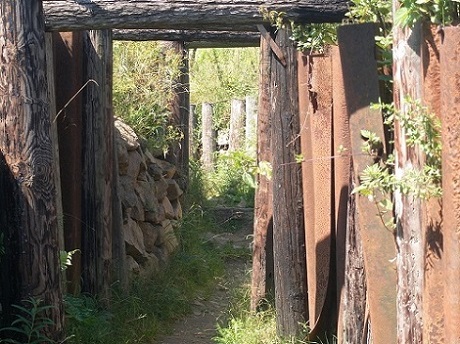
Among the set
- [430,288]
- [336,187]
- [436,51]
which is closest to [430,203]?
[430,288]

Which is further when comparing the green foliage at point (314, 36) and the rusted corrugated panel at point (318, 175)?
the green foliage at point (314, 36)

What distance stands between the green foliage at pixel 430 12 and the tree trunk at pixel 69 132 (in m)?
4.29

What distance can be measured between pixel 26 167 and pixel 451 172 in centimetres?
306

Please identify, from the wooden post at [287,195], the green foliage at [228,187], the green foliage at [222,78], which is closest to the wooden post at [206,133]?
the green foliage at [222,78]

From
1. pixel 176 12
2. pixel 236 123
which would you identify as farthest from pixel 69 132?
pixel 236 123

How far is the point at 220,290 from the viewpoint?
936 cm

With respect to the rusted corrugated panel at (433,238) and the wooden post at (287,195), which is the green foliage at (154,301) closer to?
the wooden post at (287,195)

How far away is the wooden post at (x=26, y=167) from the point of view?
5238 millimetres

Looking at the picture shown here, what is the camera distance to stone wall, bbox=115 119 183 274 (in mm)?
8391

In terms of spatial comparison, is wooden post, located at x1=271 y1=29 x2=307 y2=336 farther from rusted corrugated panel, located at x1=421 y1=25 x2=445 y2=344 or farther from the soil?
rusted corrugated panel, located at x1=421 y1=25 x2=445 y2=344

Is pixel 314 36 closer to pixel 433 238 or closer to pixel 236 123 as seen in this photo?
pixel 433 238

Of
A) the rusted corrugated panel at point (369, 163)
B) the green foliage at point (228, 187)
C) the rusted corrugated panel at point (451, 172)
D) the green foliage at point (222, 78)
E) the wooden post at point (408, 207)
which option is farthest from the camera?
the green foliage at point (222, 78)

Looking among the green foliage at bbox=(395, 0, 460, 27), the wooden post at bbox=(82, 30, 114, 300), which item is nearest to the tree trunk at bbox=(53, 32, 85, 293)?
the wooden post at bbox=(82, 30, 114, 300)

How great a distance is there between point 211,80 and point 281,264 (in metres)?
12.3
